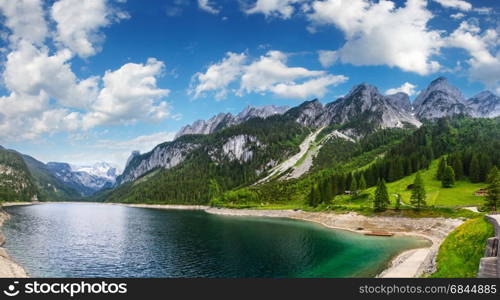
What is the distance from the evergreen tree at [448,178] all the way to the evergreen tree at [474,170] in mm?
8866

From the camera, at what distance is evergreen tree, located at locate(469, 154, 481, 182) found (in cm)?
11994

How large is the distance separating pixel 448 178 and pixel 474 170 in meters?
11.6

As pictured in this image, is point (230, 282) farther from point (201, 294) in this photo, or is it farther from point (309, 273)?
point (309, 273)

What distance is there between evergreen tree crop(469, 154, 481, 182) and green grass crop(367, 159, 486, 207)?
268cm

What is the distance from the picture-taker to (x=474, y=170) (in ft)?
398

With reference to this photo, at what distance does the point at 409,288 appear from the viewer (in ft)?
74.2

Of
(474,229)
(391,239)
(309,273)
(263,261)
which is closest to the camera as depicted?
(474,229)

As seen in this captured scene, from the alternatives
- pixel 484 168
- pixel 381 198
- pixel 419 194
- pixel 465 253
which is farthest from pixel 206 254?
pixel 484 168

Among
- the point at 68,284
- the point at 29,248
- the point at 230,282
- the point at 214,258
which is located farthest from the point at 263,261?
the point at 29,248

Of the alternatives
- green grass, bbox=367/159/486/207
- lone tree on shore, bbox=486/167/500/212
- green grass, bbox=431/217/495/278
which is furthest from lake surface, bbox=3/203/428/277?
green grass, bbox=367/159/486/207

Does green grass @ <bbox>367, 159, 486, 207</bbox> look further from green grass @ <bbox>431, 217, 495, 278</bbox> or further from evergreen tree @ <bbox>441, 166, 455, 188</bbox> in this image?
green grass @ <bbox>431, 217, 495, 278</bbox>

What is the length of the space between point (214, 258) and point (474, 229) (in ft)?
139

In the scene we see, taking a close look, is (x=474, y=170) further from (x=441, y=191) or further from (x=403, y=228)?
(x=403, y=228)

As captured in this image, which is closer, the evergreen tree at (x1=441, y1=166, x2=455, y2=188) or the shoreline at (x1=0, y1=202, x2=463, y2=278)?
the shoreline at (x1=0, y1=202, x2=463, y2=278)
